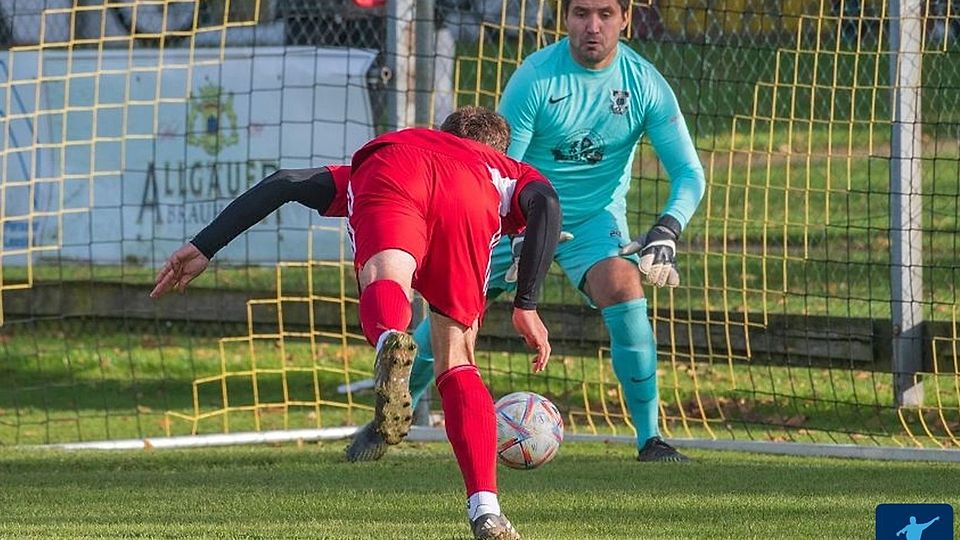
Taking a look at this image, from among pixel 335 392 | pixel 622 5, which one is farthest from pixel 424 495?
pixel 335 392

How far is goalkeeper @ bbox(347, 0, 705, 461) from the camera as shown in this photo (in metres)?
7.73

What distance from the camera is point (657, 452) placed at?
7.90 m

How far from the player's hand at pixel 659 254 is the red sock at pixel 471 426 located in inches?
62.7

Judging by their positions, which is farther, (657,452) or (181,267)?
(657,452)

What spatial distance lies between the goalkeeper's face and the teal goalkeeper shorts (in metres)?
0.70

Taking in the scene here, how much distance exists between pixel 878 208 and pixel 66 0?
7.94m

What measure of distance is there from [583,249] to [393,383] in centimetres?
285

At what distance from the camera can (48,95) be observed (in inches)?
514

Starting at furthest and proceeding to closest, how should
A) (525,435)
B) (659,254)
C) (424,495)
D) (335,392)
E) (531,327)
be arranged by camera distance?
(335,392), (659,254), (424,495), (525,435), (531,327)

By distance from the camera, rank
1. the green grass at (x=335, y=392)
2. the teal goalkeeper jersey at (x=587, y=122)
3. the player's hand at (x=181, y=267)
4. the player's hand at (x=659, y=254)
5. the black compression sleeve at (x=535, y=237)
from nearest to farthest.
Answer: the black compression sleeve at (x=535, y=237) < the player's hand at (x=181, y=267) < the player's hand at (x=659, y=254) < the teal goalkeeper jersey at (x=587, y=122) < the green grass at (x=335, y=392)

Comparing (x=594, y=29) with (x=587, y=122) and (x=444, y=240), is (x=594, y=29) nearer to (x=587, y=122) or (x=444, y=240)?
(x=587, y=122)

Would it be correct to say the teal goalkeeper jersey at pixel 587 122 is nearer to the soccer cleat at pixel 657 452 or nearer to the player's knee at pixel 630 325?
the player's knee at pixel 630 325

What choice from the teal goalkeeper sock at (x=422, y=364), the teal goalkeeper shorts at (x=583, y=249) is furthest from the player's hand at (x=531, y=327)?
the teal goalkeeper sock at (x=422, y=364)

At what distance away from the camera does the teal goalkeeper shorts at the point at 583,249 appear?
7.68 m
